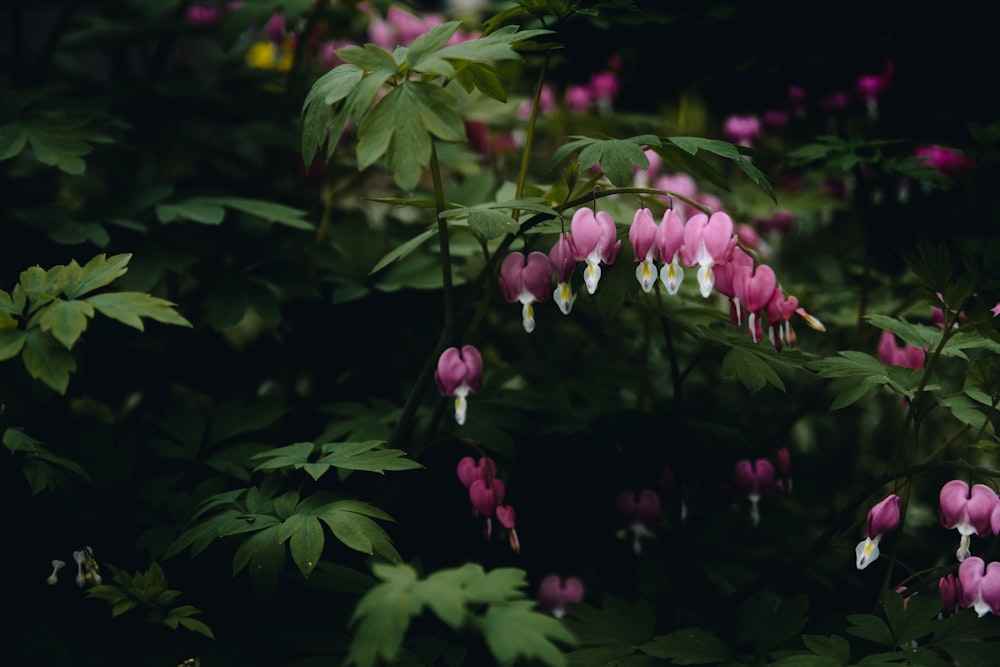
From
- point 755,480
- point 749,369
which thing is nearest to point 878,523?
point 749,369

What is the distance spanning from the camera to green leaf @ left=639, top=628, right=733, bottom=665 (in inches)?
65.1

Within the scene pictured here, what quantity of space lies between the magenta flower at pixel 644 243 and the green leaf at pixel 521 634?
25.5 inches

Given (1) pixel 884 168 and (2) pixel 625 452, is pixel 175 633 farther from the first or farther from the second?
(1) pixel 884 168

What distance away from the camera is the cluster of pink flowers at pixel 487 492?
181 cm

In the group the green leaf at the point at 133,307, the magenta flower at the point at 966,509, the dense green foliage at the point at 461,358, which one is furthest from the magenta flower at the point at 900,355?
the green leaf at the point at 133,307

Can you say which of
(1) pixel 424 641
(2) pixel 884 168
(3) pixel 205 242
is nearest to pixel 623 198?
(2) pixel 884 168

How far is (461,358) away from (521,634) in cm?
67

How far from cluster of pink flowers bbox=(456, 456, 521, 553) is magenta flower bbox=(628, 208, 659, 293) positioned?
0.52 meters

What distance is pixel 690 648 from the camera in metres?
1.68

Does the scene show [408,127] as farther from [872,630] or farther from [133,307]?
[872,630]

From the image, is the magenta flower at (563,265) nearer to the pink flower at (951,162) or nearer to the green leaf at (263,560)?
the green leaf at (263,560)

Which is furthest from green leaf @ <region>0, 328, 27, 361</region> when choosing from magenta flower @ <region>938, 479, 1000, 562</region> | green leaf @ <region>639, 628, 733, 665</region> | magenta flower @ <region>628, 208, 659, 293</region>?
magenta flower @ <region>938, 479, 1000, 562</region>

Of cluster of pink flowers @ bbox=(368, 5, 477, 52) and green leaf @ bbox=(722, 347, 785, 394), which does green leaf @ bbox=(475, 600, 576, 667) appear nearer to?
green leaf @ bbox=(722, 347, 785, 394)

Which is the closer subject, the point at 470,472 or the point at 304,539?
the point at 304,539
